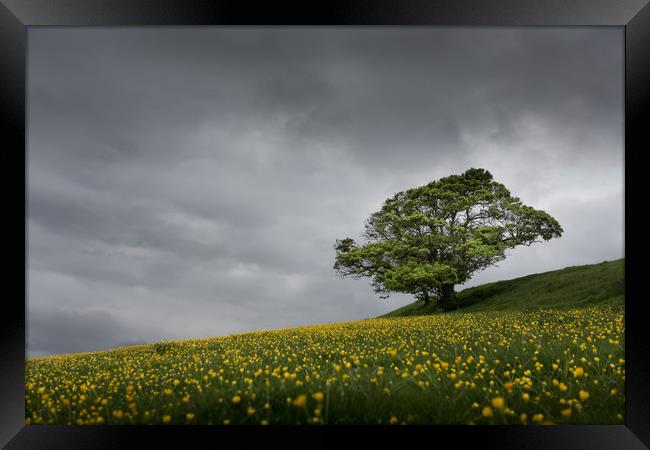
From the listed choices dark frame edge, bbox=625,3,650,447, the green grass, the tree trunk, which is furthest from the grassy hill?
dark frame edge, bbox=625,3,650,447

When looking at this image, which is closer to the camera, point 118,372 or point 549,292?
point 118,372

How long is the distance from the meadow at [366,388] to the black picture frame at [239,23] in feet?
0.55

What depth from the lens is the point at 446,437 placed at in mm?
3498

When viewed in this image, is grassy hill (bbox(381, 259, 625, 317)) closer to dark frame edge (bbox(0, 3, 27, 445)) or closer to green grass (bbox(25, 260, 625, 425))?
green grass (bbox(25, 260, 625, 425))

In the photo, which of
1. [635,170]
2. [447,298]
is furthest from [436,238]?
[635,170]

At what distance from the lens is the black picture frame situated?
3701 millimetres

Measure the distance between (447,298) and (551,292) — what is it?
3.84m

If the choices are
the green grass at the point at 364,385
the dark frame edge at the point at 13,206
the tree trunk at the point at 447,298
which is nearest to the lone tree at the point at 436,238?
the tree trunk at the point at 447,298

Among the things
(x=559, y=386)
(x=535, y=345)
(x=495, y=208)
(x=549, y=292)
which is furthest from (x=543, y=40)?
(x=549, y=292)

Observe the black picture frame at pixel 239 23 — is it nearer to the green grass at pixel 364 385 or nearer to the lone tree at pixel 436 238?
the green grass at pixel 364 385

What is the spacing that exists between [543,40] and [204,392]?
259 inches

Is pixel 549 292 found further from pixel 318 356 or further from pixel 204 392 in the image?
pixel 204 392

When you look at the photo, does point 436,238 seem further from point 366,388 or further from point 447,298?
point 366,388

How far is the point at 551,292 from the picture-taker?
13.8 meters
